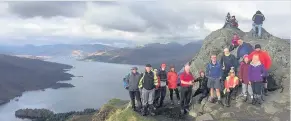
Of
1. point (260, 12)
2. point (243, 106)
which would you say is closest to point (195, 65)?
point (260, 12)

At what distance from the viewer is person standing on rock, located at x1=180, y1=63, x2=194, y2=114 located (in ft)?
81.1

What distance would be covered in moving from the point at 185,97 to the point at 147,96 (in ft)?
10.9

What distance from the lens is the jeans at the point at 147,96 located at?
24.2 meters

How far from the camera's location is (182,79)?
24812mm

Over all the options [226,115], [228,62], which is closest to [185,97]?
[226,115]

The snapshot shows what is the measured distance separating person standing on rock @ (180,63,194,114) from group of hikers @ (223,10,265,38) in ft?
47.6

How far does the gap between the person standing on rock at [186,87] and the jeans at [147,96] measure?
247cm

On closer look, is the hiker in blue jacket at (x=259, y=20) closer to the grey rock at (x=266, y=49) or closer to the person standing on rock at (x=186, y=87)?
the grey rock at (x=266, y=49)

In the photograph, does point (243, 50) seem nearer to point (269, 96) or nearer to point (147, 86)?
point (269, 96)

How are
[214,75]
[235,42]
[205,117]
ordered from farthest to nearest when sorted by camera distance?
[235,42], [214,75], [205,117]

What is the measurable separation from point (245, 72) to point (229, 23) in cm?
1828

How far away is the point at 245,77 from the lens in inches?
967

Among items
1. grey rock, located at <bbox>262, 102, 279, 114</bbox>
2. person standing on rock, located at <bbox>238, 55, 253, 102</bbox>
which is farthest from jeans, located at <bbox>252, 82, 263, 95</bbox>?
grey rock, located at <bbox>262, 102, 279, 114</bbox>

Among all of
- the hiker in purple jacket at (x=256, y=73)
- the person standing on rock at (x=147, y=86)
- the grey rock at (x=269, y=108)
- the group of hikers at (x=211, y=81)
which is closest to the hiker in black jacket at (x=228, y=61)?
the group of hikers at (x=211, y=81)
